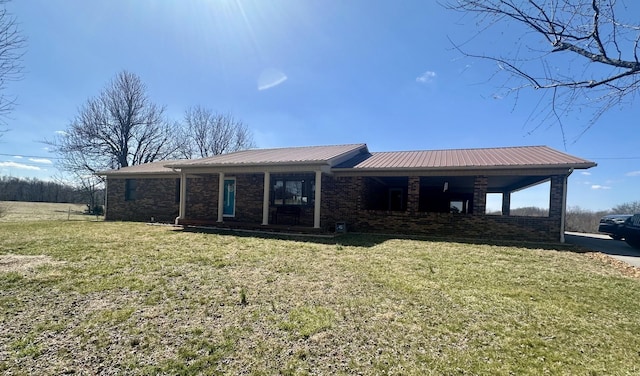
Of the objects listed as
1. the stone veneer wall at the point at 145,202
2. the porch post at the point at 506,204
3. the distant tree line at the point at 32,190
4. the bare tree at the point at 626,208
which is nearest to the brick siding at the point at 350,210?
the stone veneer wall at the point at 145,202

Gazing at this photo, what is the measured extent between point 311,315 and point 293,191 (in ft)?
32.8

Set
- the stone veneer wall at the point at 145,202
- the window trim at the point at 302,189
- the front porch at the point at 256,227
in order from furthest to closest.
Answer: the stone veneer wall at the point at 145,202 < the window trim at the point at 302,189 < the front porch at the point at 256,227

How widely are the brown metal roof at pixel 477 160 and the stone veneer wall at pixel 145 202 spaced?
9.83 m

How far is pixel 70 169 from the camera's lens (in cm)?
2636

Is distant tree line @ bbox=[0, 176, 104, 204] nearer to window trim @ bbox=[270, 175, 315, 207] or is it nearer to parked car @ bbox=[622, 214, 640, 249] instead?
window trim @ bbox=[270, 175, 315, 207]

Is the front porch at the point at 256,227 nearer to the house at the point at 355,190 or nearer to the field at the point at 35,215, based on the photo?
the house at the point at 355,190

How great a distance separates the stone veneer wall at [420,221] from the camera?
9750mm

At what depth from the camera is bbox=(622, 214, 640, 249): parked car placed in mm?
9727

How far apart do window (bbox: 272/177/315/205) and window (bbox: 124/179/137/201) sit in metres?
9.40

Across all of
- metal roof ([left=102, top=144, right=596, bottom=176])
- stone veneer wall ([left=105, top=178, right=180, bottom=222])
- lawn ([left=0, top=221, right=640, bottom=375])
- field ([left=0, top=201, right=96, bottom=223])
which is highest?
metal roof ([left=102, top=144, right=596, bottom=176])

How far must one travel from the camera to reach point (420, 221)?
10.9 m

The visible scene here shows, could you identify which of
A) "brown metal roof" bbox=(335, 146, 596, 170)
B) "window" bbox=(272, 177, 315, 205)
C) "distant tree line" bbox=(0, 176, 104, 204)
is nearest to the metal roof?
"brown metal roof" bbox=(335, 146, 596, 170)

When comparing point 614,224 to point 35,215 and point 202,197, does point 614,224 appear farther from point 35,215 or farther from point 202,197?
point 35,215

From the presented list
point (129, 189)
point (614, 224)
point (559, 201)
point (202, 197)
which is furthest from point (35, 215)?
point (614, 224)
